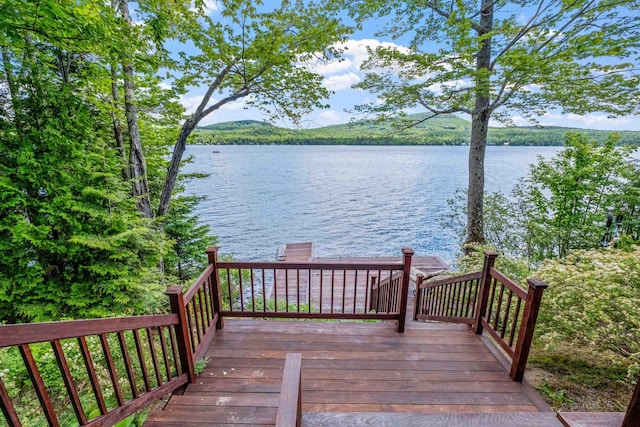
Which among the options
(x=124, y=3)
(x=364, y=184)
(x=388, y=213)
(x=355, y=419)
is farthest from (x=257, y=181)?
(x=355, y=419)

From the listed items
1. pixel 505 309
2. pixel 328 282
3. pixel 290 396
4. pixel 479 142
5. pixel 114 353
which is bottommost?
pixel 328 282

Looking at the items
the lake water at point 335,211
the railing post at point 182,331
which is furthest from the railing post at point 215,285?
the lake water at point 335,211

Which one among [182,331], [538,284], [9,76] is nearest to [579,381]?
[538,284]

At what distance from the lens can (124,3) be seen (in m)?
5.45

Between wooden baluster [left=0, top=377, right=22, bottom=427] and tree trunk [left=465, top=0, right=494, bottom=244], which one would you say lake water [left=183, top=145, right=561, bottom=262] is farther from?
wooden baluster [left=0, top=377, right=22, bottom=427]

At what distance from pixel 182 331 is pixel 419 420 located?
1935 millimetres

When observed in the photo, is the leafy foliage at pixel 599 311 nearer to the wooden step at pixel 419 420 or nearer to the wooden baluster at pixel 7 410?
the wooden step at pixel 419 420

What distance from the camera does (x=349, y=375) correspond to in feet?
8.48

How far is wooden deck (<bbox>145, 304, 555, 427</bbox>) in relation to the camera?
2.20 meters

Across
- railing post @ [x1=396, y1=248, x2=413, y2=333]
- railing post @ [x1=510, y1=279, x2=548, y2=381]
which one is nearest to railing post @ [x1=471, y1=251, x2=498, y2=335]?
railing post @ [x1=510, y1=279, x2=548, y2=381]

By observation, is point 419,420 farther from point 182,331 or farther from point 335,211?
point 335,211

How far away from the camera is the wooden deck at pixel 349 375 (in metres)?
2.20

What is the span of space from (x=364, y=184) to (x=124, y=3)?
25.1m

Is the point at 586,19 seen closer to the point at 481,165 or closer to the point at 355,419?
the point at 481,165
